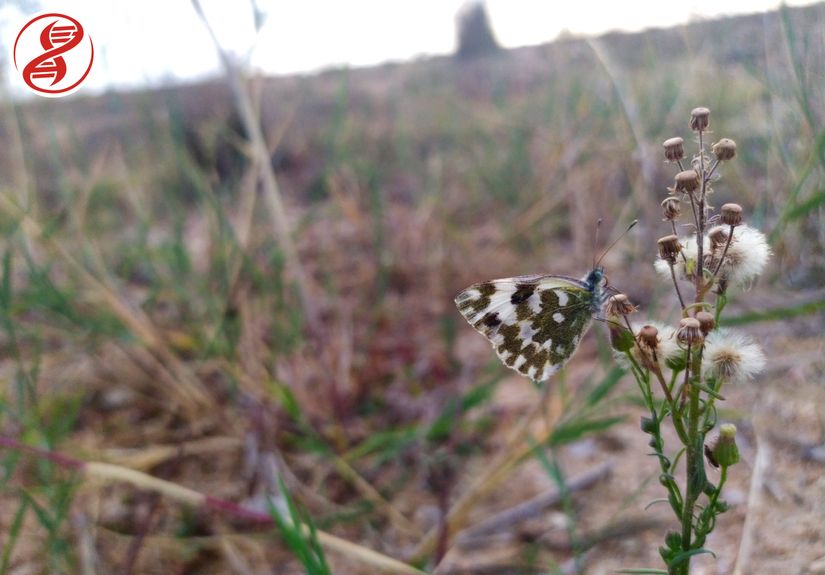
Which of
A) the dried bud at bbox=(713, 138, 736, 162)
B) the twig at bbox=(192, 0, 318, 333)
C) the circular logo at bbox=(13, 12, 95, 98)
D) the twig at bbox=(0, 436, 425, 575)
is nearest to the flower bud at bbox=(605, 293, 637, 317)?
the dried bud at bbox=(713, 138, 736, 162)

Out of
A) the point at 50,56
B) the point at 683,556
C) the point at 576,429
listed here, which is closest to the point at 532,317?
the point at 683,556

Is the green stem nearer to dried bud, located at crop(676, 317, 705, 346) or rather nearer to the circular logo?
dried bud, located at crop(676, 317, 705, 346)

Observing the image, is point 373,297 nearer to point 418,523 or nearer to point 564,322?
point 418,523

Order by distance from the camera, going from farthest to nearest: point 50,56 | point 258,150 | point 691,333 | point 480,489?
point 258,150, point 480,489, point 50,56, point 691,333

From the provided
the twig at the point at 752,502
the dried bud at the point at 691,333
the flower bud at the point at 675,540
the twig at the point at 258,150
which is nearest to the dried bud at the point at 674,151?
the dried bud at the point at 691,333

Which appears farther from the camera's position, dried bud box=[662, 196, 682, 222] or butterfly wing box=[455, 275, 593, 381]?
butterfly wing box=[455, 275, 593, 381]

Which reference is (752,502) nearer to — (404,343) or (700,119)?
(700,119)

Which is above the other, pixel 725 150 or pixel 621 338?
pixel 725 150

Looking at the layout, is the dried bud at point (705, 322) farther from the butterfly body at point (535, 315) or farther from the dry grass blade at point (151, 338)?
the dry grass blade at point (151, 338)
